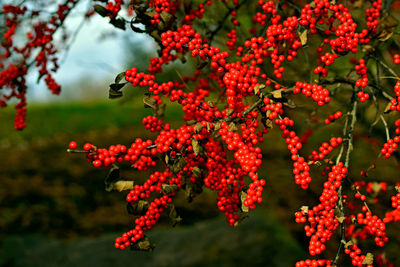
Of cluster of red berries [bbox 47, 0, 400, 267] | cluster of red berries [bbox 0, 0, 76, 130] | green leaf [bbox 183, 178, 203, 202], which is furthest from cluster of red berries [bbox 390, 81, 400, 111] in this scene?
cluster of red berries [bbox 0, 0, 76, 130]

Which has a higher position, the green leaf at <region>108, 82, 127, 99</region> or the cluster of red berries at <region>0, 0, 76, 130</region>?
the green leaf at <region>108, 82, 127, 99</region>

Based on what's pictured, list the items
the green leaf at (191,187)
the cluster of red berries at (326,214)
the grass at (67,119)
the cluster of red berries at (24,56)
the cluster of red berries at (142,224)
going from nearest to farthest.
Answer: the cluster of red berries at (326,214) → the cluster of red berries at (142,224) → the green leaf at (191,187) → the cluster of red berries at (24,56) → the grass at (67,119)

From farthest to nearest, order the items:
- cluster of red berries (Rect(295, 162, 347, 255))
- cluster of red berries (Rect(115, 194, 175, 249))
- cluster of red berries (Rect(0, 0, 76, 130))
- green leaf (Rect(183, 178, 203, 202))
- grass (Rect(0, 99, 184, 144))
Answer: grass (Rect(0, 99, 184, 144))
cluster of red berries (Rect(0, 0, 76, 130))
green leaf (Rect(183, 178, 203, 202))
cluster of red berries (Rect(115, 194, 175, 249))
cluster of red berries (Rect(295, 162, 347, 255))

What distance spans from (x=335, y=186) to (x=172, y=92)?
64 centimetres

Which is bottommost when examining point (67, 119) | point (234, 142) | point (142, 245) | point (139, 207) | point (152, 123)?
point (67, 119)

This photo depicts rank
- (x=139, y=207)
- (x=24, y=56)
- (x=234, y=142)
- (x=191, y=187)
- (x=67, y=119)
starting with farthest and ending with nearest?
(x=67, y=119) → (x=24, y=56) → (x=191, y=187) → (x=139, y=207) → (x=234, y=142)

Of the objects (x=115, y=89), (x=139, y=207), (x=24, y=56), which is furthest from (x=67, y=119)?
(x=139, y=207)

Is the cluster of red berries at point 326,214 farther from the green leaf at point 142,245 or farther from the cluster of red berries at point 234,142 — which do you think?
Answer: the green leaf at point 142,245

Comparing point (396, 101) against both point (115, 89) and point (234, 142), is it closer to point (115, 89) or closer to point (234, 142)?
point (234, 142)

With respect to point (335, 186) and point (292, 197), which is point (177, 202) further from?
point (335, 186)

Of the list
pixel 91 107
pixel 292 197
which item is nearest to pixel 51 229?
pixel 292 197

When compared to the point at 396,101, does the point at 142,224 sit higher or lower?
lower


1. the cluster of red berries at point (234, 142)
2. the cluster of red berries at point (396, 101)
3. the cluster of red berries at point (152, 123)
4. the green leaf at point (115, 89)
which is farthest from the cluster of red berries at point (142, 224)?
the cluster of red berries at point (396, 101)

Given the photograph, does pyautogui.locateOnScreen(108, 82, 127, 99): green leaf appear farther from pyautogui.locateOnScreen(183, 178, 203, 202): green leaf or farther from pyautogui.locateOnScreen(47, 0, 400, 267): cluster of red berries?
pyautogui.locateOnScreen(183, 178, 203, 202): green leaf
